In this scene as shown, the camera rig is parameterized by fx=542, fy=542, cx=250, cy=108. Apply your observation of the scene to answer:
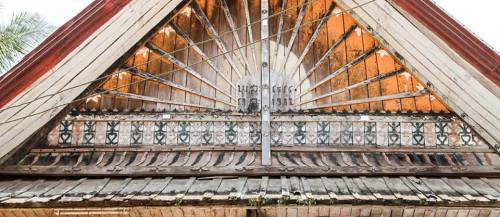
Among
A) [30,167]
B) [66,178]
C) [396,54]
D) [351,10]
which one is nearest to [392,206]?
[396,54]

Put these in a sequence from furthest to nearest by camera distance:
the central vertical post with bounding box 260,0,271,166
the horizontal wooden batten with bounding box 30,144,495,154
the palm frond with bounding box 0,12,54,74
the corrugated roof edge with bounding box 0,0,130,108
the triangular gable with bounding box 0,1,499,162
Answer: the palm frond with bounding box 0,12,54,74, the horizontal wooden batten with bounding box 30,144,495,154, the central vertical post with bounding box 260,0,271,166, the triangular gable with bounding box 0,1,499,162, the corrugated roof edge with bounding box 0,0,130,108

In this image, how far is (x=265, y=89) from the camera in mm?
6566

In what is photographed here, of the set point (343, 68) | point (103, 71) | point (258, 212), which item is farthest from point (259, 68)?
point (258, 212)

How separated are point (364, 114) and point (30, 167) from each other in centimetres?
398

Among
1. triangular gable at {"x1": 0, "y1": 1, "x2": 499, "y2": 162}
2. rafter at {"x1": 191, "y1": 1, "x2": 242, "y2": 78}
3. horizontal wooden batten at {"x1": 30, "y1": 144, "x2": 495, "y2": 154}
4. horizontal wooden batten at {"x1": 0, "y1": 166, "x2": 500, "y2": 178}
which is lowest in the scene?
horizontal wooden batten at {"x1": 0, "y1": 166, "x2": 500, "y2": 178}

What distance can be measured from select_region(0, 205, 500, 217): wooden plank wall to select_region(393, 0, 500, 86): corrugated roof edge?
56.1 inches

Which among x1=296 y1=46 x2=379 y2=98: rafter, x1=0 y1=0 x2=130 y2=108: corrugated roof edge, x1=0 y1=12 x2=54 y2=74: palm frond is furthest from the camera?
x1=0 y1=12 x2=54 y2=74: palm frond

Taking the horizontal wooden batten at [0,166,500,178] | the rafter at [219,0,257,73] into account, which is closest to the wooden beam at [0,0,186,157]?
the horizontal wooden batten at [0,166,500,178]

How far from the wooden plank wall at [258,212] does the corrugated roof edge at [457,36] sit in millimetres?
1425

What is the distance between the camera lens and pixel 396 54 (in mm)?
6660

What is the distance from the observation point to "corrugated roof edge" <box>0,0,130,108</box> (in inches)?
229

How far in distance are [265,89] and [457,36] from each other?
2236mm

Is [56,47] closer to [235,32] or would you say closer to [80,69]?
[80,69]

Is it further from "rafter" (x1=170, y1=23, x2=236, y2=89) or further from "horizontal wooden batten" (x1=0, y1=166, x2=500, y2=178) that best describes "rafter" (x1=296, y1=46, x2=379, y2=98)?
"horizontal wooden batten" (x1=0, y1=166, x2=500, y2=178)
